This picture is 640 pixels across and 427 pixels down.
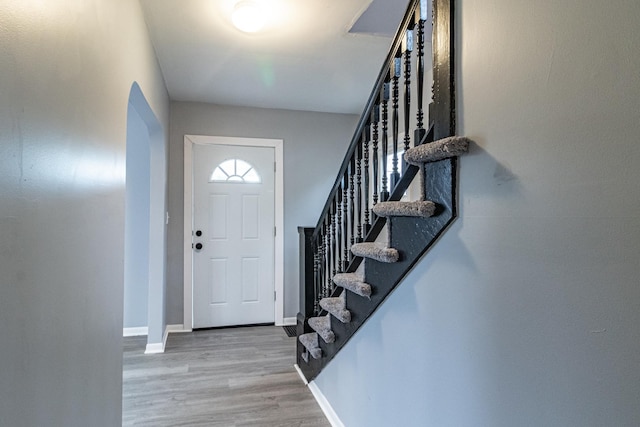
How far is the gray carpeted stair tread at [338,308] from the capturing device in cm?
186

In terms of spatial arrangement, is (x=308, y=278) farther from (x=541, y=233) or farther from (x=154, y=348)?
(x=541, y=233)

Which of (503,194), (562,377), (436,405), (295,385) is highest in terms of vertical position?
(503,194)

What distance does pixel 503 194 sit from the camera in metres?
0.97

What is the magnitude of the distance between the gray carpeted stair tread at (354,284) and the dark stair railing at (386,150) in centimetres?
9

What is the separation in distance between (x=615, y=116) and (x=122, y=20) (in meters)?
2.02

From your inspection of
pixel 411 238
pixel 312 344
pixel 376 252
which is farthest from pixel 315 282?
pixel 411 238

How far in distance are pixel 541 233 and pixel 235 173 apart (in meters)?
3.56

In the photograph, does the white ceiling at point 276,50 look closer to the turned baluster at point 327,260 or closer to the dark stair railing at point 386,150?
the dark stair railing at point 386,150

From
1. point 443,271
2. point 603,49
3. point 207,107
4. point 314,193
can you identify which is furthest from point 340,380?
point 207,107

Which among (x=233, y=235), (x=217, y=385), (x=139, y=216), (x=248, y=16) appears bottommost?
(x=217, y=385)

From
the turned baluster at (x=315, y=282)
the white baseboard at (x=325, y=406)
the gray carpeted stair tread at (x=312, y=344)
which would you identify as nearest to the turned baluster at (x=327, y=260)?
the turned baluster at (x=315, y=282)

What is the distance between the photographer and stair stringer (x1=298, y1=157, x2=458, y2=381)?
46.4 inches

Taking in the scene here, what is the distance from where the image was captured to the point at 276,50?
9.10 feet

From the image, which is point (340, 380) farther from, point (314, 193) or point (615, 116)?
point (314, 193)
